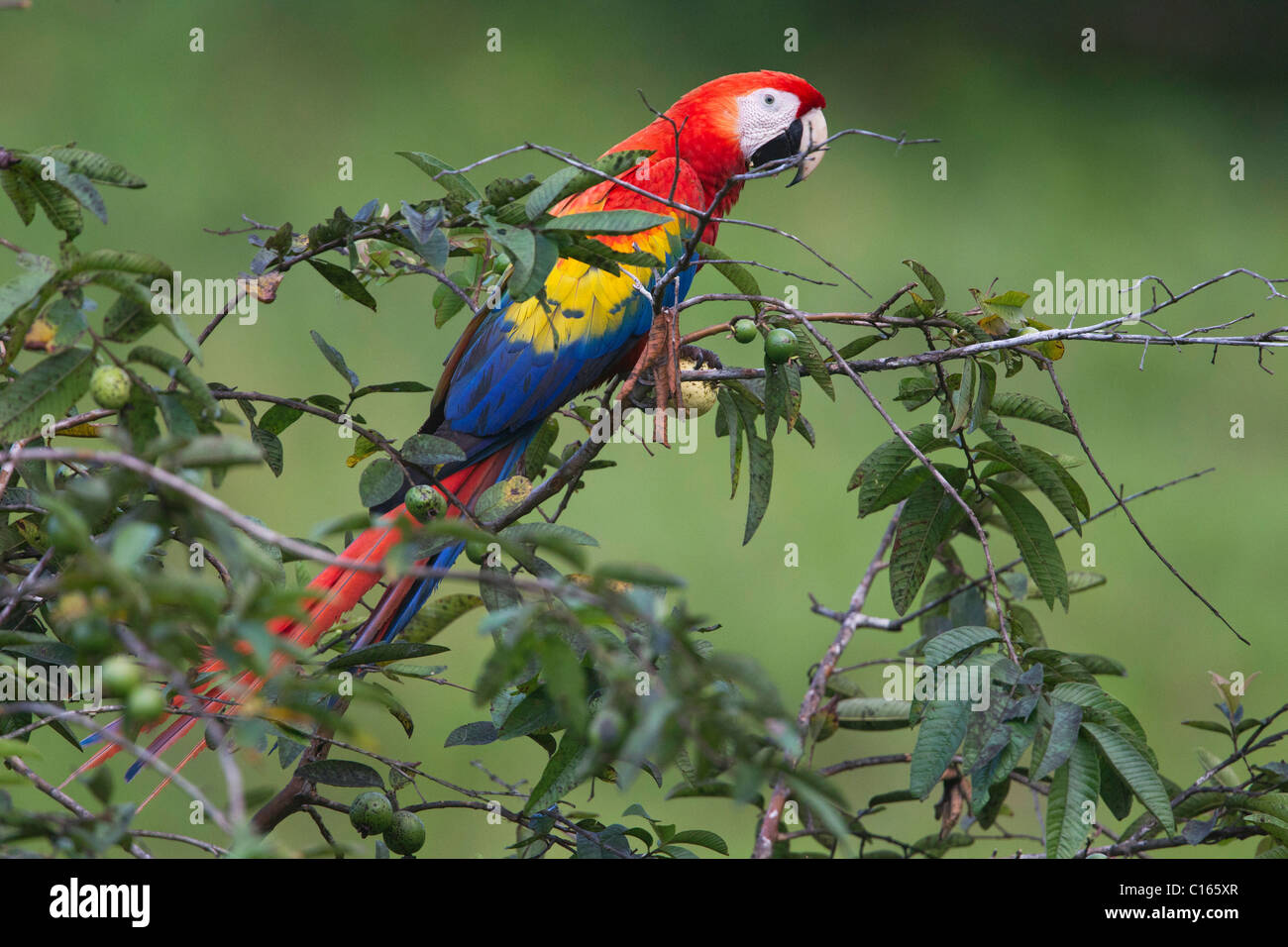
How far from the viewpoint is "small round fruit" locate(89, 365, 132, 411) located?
1.35 ft

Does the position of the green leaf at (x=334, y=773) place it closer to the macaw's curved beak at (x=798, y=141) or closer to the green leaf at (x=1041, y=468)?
the green leaf at (x=1041, y=468)

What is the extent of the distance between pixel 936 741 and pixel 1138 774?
0.34 feet

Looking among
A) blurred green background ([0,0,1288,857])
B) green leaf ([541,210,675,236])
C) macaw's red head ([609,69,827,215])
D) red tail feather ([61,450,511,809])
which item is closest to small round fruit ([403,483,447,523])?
red tail feather ([61,450,511,809])

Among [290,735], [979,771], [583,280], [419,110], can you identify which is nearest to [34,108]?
[419,110]

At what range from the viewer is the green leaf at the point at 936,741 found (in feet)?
1.73

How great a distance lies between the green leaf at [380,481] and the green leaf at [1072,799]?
38 cm

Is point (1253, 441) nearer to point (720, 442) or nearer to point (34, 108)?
point (720, 442)

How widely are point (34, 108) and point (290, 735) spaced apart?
2.00 meters

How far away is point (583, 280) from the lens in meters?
0.97

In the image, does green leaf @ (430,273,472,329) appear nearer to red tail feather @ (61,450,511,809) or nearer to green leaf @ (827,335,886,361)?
red tail feather @ (61,450,511,809)

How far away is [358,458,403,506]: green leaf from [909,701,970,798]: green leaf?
31cm

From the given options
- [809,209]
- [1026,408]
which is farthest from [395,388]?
[809,209]

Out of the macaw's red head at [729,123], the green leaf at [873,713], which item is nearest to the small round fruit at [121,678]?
the green leaf at [873,713]

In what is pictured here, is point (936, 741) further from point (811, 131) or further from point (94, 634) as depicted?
point (811, 131)
